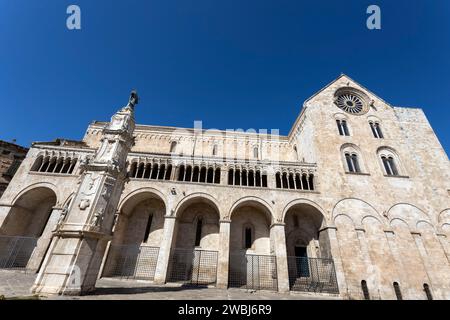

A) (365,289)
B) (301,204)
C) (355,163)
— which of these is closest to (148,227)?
(301,204)

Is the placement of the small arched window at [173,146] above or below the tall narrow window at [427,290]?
above

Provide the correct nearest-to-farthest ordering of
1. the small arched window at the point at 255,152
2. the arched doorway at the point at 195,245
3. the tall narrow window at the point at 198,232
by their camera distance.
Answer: the arched doorway at the point at 195,245 → the tall narrow window at the point at 198,232 → the small arched window at the point at 255,152

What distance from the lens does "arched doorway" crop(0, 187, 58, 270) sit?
13250 millimetres

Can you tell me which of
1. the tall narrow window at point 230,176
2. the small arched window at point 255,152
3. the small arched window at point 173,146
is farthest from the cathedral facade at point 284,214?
the small arched window at point 173,146

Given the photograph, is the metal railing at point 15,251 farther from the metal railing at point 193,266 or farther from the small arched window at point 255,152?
the small arched window at point 255,152

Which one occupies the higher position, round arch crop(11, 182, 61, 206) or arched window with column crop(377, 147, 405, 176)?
arched window with column crop(377, 147, 405, 176)

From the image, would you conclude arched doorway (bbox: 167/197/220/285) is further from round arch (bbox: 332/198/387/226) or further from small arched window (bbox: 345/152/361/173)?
small arched window (bbox: 345/152/361/173)

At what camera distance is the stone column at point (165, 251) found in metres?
12.7

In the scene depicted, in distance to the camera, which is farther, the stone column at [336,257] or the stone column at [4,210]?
the stone column at [4,210]

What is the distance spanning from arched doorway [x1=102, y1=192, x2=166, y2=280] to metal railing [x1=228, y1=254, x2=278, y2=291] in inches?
223

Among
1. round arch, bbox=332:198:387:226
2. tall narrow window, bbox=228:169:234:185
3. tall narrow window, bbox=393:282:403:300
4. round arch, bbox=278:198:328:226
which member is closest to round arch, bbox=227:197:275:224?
round arch, bbox=278:198:328:226

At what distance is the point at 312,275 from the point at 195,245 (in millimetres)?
8624

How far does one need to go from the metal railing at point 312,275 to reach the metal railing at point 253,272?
1458 mm

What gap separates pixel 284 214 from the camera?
583 inches
